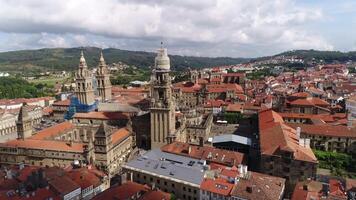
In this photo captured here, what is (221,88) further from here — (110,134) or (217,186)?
(217,186)

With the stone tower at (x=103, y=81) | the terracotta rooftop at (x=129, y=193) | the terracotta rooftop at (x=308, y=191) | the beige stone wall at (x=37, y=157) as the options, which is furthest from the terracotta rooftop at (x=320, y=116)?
the stone tower at (x=103, y=81)

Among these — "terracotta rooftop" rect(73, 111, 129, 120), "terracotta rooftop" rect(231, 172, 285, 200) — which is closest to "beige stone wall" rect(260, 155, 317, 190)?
"terracotta rooftop" rect(231, 172, 285, 200)

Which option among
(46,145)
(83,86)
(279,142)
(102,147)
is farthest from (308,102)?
(46,145)

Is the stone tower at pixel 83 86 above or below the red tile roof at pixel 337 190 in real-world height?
above

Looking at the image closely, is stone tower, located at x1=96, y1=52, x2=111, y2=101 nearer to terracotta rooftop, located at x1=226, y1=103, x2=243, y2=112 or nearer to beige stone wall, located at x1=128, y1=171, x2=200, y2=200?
terracotta rooftop, located at x1=226, y1=103, x2=243, y2=112

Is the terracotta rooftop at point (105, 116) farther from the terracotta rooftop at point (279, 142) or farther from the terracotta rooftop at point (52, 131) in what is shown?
the terracotta rooftop at point (279, 142)

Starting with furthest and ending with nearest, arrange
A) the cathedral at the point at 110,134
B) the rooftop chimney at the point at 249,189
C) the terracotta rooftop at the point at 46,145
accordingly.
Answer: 1. the terracotta rooftop at the point at 46,145
2. the cathedral at the point at 110,134
3. the rooftop chimney at the point at 249,189
